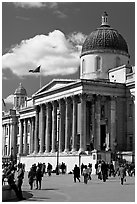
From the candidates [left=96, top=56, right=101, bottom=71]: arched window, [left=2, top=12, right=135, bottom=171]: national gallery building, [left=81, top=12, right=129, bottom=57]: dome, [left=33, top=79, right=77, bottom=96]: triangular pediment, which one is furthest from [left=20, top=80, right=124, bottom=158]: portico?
[left=81, top=12, right=129, bottom=57]: dome

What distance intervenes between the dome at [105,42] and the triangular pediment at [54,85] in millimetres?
7933

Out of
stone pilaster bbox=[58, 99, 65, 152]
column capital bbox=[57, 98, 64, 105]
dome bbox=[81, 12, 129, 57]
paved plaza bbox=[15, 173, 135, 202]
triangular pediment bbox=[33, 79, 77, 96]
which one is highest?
dome bbox=[81, 12, 129, 57]

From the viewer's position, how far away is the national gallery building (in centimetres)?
6272

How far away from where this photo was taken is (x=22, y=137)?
97.4 m

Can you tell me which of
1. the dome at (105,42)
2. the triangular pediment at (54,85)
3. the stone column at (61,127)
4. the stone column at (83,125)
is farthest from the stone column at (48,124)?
the dome at (105,42)

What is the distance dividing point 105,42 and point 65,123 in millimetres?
15991

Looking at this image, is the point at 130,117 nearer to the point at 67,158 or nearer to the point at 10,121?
the point at 67,158

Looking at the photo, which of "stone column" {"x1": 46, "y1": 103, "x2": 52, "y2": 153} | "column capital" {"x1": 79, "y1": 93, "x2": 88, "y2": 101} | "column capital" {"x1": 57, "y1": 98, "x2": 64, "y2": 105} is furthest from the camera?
"stone column" {"x1": 46, "y1": 103, "x2": 52, "y2": 153}

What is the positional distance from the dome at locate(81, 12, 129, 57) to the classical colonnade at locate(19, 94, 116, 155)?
415 inches

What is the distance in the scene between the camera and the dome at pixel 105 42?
73.9 m

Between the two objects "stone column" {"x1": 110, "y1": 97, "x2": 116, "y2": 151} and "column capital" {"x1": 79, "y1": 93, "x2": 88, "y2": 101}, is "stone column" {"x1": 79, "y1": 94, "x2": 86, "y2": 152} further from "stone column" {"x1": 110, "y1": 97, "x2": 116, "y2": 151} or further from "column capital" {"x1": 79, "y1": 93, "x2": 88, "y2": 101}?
"stone column" {"x1": 110, "y1": 97, "x2": 116, "y2": 151}

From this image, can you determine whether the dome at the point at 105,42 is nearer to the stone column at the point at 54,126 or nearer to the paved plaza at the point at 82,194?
the stone column at the point at 54,126

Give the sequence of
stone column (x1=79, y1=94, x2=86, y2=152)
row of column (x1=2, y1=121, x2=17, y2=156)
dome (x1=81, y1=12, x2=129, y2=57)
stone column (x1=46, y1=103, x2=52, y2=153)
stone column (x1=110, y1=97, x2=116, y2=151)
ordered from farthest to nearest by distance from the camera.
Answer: row of column (x1=2, y1=121, x2=17, y2=156)
dome (x1=81, y1=12, x2=129, y2=57)
stone column (x1=46, y1=103, x2=52, y2=153)
stone column (x1=110, y1=97, x2=116, y2=151)
stone column (x1=79, y1=94, x2=86, y2=152)

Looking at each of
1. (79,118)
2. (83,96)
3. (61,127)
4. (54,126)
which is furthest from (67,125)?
(83,96)
